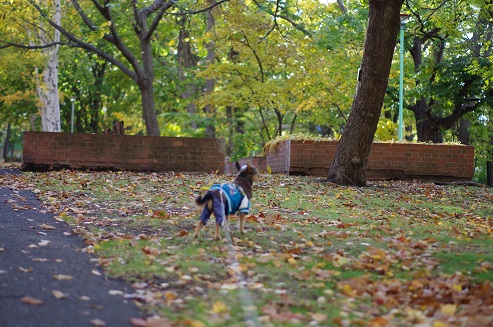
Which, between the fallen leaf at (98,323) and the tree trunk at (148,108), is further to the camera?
the tree trunk at (148,108)

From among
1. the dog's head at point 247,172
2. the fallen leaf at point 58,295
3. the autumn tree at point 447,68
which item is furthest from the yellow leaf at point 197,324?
the autumn tree at point 447,68

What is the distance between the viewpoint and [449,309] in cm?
588

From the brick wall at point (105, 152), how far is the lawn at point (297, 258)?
5.49 meters

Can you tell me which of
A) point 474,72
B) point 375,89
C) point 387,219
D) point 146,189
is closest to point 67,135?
point 146,189

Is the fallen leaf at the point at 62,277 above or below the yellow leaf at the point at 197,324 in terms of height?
above

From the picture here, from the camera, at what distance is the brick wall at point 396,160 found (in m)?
20.1

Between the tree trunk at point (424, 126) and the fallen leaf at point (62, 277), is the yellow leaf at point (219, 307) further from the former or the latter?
the tree trunk at point (424, 126)

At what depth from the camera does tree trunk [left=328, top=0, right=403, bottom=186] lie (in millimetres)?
16250

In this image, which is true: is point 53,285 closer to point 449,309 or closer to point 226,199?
point 226,199

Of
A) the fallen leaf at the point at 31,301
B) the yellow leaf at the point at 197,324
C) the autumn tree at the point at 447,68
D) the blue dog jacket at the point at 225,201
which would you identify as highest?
the autumn tree at the point at 447,68

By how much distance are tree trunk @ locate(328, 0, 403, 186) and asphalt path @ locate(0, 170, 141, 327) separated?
866 centimetres

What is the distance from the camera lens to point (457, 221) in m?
12.1

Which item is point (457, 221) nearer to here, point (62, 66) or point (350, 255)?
point (350, 255)

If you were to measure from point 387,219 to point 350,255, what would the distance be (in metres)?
3.57
